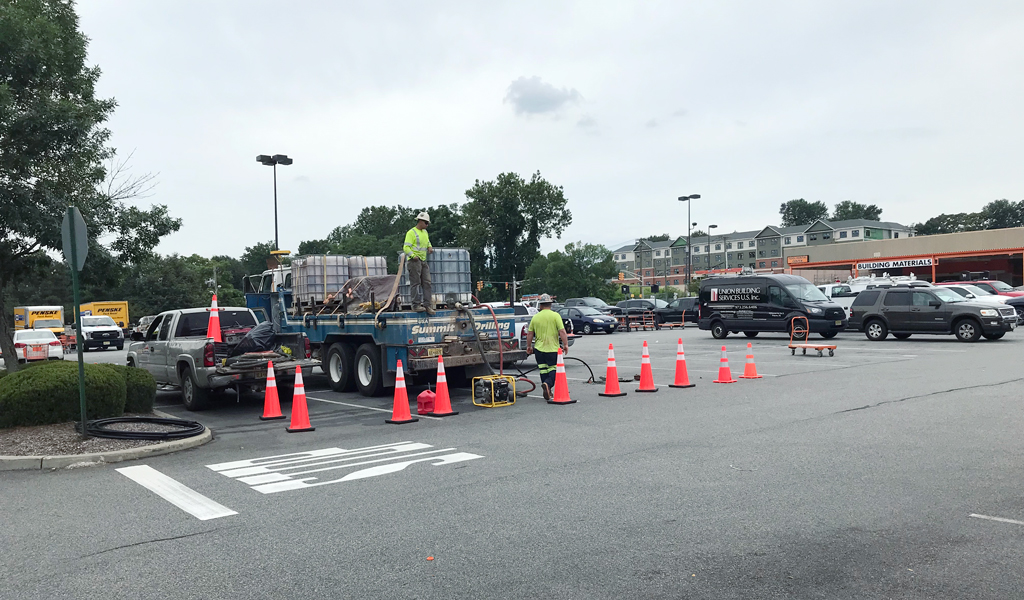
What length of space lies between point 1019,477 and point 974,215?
13594cm

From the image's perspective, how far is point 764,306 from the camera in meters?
26.7

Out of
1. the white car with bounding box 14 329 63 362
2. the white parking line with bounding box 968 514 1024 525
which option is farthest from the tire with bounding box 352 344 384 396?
the white car with bounding box 14 329 63 362

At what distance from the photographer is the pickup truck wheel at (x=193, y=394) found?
12836 millimetres

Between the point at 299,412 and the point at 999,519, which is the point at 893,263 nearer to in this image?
the point at 299,412

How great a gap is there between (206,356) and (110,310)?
5417cm

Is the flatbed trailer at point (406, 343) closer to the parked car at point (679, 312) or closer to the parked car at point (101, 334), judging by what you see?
the parked car at point (679, 312)

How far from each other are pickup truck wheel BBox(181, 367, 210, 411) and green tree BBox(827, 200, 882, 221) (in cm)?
15906

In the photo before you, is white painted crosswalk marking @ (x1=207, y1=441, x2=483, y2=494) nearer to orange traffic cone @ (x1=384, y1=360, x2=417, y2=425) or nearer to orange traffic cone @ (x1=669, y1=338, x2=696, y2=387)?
orange traffic cone @ (x1=384, y1=360, x2=417, y2=425)

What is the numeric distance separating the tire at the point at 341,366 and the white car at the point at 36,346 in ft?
58.1

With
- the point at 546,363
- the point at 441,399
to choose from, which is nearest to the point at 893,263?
the point at 546,363

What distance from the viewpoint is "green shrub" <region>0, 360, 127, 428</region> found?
10.0m

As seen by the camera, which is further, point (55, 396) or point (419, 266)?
point (419, 266)

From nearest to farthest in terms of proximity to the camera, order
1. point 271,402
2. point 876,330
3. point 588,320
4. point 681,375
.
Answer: point 271,402
point 681,375
point 876,330
point 588,320

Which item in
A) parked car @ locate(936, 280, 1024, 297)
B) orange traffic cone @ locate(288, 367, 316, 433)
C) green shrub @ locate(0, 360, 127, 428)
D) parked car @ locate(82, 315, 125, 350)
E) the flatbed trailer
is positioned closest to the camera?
green shrub @ locate(0, 360, 127, 428)
